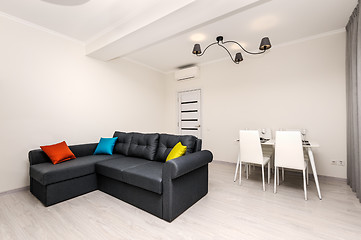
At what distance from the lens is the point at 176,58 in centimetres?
441

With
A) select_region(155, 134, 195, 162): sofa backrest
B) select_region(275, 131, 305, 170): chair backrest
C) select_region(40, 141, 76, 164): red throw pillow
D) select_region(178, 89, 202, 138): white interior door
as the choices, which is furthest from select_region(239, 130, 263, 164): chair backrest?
select_region(40, 141, 76, 164): red throw pillow

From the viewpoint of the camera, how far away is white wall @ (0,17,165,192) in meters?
2.59

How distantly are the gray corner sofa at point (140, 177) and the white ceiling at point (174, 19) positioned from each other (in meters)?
1.74

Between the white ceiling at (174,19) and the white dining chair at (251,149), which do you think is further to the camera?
the white dining chair at (251,149)

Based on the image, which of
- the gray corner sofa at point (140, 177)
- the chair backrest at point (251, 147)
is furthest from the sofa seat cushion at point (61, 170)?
the chair backrest at point (251, 147)

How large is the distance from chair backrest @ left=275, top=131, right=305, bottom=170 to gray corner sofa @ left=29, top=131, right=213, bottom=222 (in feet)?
3.81

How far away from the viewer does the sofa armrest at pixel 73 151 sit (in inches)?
98.8

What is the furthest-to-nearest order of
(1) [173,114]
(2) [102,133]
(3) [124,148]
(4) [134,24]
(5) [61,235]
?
(1) [173,114], (2) [102,133], (3) [124,148], (4) [134,24], (5) [61,235]

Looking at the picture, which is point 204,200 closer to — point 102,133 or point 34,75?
point 102,133

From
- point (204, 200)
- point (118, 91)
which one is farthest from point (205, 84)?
point (204, 200)

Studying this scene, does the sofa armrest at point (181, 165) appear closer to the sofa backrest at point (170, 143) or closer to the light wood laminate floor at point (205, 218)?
the sofa backrest at point (170, 143)

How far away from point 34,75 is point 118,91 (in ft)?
5.43

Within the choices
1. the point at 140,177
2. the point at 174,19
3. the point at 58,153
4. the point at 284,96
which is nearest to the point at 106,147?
the point at 58,153

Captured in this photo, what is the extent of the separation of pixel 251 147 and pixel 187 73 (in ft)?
9.62
